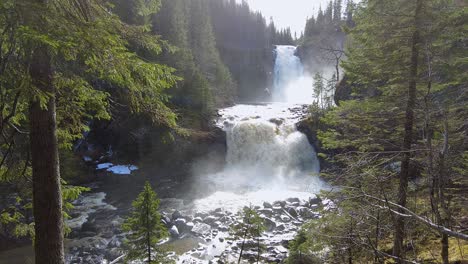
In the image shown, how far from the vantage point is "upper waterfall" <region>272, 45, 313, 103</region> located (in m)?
65.4

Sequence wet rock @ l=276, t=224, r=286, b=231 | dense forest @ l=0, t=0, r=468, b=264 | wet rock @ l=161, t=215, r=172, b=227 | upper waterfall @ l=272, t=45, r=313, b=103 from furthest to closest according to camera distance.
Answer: upper waterfall @ l=272, t=45, r=313, b=103 → wet rock @ l=161, t=215, r=172, b=227 → wet rock @ l=276, t=224, r=286, b=231 → dense forest @ l=0, t=0, r=468, b=264

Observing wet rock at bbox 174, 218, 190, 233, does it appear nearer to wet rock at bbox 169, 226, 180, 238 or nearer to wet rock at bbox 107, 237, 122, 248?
wet rock at bbox 169, 226, 180, 238

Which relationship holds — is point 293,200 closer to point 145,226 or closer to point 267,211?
point 267,211

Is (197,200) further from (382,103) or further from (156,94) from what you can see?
(156,94)

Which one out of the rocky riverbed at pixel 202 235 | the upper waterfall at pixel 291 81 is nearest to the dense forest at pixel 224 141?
the rocky riverbed at pixel 202 235

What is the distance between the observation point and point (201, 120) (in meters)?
30.1

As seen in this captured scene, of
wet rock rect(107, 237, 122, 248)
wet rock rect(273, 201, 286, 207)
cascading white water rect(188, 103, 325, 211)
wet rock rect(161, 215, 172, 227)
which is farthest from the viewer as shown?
cascading white water rect(188, 103, 325, 211)

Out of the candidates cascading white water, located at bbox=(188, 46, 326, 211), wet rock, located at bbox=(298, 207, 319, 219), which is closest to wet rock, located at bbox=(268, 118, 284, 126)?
cascading white water, located at bbox=(188, 46, 326, 211)

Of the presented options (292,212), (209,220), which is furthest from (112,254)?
(292,212)

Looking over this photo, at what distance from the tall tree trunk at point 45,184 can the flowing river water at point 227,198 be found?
6.60 meters

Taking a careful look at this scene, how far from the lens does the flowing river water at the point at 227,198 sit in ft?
46.4

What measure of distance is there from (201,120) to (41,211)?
86.4 feet

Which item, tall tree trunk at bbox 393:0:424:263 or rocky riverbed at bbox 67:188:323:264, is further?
rocky riverbed at bbox 67:188:323:264

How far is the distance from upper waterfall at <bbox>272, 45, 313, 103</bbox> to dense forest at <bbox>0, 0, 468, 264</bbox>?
96.4ft
